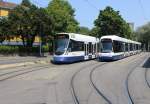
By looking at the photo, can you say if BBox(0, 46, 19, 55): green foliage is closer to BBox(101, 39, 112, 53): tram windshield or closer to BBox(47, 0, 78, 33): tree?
BBox(47, 0, 78, 33): tree

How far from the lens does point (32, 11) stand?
217 ft

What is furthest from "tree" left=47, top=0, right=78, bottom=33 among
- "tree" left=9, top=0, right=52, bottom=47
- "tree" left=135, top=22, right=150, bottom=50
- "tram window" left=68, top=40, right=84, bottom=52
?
"tree" left=135, top=22, right=150, bottom=50

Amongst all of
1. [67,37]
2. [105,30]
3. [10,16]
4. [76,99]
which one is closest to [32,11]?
[10,16]

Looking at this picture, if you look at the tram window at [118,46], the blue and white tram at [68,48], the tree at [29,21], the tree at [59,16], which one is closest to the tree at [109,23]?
the tree at [59,16]

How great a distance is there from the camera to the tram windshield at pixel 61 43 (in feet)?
122

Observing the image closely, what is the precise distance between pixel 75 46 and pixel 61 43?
6.81ft

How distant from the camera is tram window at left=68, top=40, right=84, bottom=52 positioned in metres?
37.7

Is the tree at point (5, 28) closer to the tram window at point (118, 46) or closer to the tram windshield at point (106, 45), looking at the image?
the tram window at point (118, 46)

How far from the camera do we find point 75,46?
39.1 m

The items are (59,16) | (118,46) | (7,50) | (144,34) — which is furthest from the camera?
(144,34)

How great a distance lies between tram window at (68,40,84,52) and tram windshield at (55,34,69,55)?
521 millimetres

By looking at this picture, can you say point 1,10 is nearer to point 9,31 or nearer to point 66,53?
point 9,31

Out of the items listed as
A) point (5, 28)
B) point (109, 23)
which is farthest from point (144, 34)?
point (5, 28)

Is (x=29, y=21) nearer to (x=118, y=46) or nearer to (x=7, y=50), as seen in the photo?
(x=7, y=50)
